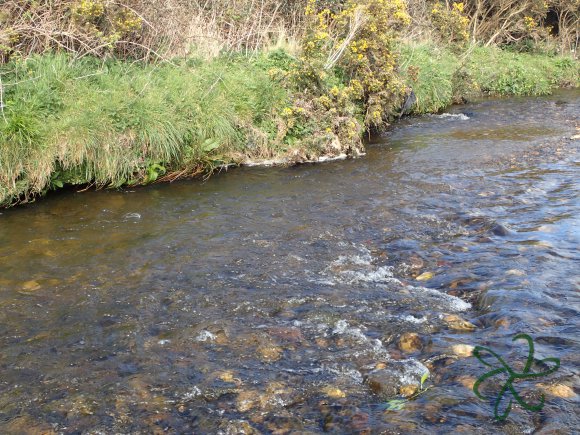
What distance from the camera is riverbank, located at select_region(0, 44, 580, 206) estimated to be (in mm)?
8047

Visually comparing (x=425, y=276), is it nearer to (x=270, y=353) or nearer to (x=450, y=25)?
(x=270, y=353)

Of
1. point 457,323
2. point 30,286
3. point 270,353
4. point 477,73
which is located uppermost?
point 477,73

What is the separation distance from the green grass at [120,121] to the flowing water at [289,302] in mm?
443

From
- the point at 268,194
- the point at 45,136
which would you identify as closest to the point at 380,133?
the point at 268,194


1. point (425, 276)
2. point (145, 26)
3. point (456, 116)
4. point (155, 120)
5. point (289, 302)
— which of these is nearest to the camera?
point (289, 302)

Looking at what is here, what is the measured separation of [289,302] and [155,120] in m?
4.67

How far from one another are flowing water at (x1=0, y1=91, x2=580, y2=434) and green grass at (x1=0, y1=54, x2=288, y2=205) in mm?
443

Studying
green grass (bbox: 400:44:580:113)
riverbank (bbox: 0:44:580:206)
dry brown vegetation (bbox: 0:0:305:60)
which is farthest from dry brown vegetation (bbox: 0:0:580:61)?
green grass (bbox: 400:44:580:113)

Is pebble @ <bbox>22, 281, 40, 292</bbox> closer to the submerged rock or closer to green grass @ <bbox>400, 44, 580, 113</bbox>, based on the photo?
the submerged rock

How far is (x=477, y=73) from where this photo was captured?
17.5 meters

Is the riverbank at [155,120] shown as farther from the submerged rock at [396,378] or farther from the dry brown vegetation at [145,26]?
the submerged rock at [396,378]

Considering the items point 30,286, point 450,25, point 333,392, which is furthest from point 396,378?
point 450,25

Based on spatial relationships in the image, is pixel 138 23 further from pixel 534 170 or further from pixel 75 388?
pixel 75 388

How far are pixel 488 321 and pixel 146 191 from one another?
548cm
